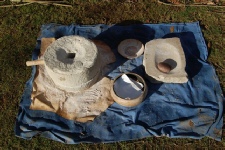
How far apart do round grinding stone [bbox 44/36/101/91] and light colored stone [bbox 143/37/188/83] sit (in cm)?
101

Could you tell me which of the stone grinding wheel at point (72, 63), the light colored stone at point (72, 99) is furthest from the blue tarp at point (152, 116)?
the stone grinding wheel at point (72, 63)

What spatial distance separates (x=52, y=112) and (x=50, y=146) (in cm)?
64

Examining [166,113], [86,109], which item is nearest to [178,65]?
[166,113]

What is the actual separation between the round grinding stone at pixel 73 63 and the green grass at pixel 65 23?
1.08 meters

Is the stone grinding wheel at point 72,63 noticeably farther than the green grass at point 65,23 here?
No

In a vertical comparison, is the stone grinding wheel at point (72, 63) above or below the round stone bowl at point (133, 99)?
above

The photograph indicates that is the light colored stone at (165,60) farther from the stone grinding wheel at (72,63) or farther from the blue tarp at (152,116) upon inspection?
the stone grinding wheel at (72,63)

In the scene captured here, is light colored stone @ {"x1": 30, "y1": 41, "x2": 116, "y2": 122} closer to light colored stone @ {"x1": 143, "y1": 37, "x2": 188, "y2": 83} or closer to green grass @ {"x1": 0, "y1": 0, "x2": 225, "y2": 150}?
green grass @ {"x1": 0, "y1": 0, "x2": 225, "y2": 150}

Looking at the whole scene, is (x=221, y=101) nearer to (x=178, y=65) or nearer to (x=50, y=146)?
(x=178, y=65)

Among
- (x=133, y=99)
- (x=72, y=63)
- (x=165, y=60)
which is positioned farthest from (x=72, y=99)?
(x=165, y=60)

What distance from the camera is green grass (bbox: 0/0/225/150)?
16.6ft

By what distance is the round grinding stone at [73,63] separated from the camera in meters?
4.93

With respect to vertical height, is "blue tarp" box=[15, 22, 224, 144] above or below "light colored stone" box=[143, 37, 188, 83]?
below

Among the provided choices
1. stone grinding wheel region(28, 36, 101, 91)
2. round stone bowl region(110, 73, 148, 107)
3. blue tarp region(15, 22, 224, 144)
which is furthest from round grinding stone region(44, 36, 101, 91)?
blue tarp region(15, 22, 224, 144)
